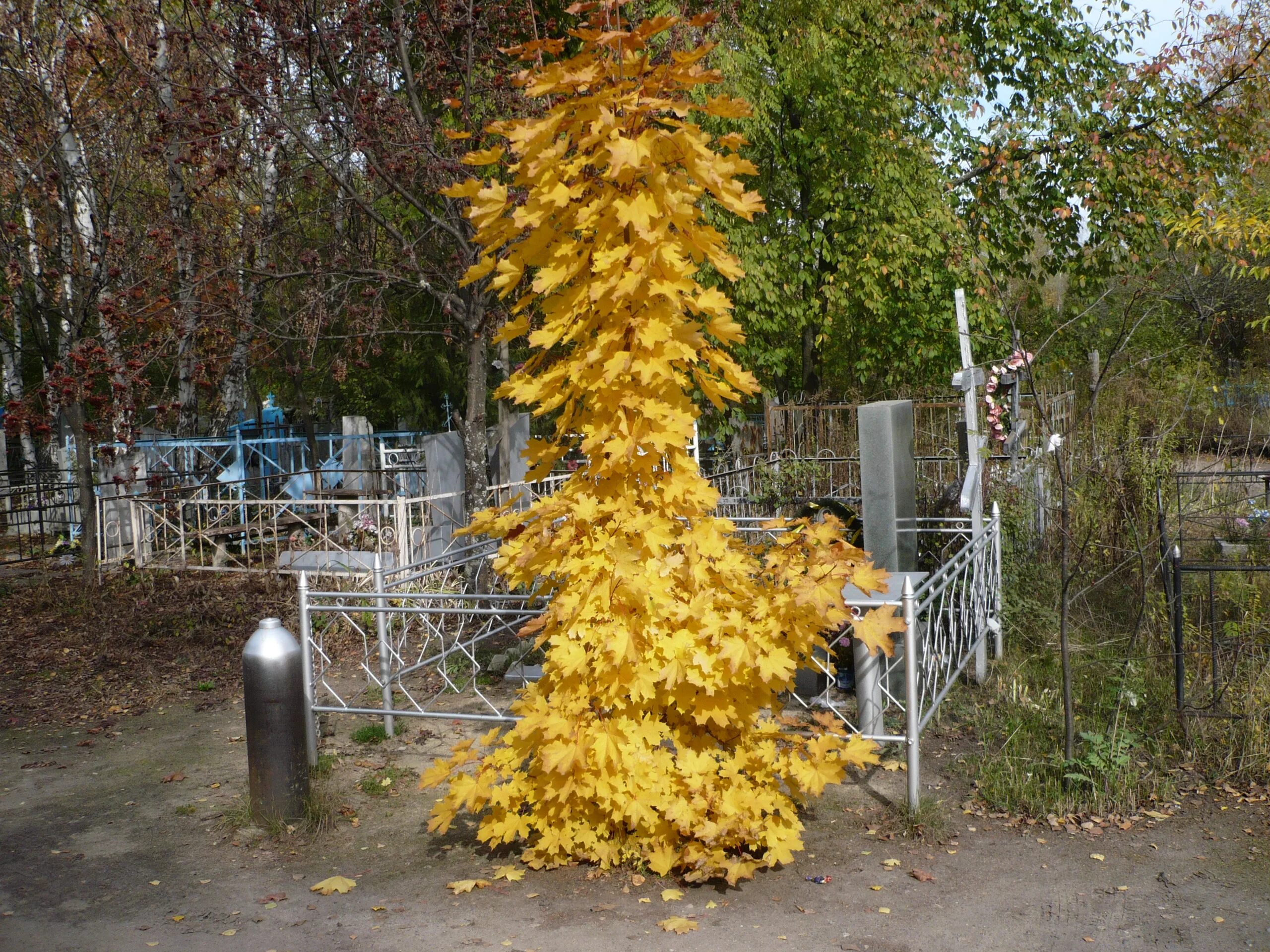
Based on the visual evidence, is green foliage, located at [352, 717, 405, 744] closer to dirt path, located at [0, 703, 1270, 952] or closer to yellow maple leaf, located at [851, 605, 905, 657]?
dirt path, located at [0, 703, 1270, 952]

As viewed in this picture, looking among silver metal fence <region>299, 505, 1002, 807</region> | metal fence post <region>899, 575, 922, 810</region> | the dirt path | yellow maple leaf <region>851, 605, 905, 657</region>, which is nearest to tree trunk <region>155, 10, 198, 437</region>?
silver metal fence <region>299, 505, 1002, 807</region>

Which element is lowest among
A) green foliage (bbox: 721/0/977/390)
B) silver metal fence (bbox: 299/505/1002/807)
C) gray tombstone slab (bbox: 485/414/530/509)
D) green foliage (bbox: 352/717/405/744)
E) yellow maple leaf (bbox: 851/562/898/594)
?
green foliage (bbox: 352/717/405/744)

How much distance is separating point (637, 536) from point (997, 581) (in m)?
4.21

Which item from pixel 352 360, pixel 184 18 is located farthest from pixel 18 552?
pixel 184 18

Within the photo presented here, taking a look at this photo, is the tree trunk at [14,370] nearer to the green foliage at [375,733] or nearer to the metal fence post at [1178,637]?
the green foliage at [375,733]

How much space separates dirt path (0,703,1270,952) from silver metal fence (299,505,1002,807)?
0.49 meters

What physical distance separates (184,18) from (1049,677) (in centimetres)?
1256

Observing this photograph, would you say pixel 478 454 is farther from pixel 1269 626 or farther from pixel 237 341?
pixel 1269 626

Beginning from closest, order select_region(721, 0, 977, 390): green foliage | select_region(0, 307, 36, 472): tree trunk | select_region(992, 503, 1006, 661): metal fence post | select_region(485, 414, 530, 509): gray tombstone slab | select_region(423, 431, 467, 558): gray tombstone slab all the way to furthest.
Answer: select_region(992, 503, 1006, 661): metal fence post < select_region(423, 431, 467, 558): gray tombstone slab < select_region(485, 414, 530, 509): gray tombstone slab < select_region(721, 0, 977, 390): green foliage < select_region(0, 307, 36, 472): tree trunk

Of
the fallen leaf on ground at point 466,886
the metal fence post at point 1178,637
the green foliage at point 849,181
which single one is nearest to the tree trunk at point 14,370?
the green foliage at point 849,181

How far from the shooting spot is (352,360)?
12.8 meters

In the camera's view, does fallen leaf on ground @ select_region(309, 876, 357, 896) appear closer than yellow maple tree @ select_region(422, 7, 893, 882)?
No

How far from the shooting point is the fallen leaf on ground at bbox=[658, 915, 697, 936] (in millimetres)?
4055

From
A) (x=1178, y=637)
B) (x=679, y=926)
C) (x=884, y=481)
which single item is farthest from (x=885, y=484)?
(x=679, y=926)
